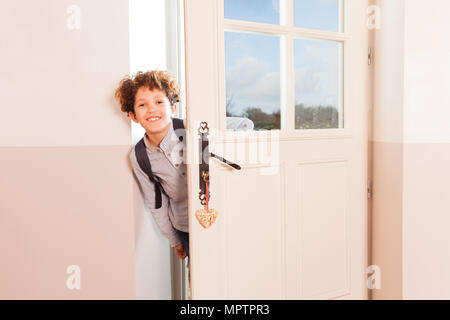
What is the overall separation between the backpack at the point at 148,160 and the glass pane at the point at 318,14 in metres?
0.68

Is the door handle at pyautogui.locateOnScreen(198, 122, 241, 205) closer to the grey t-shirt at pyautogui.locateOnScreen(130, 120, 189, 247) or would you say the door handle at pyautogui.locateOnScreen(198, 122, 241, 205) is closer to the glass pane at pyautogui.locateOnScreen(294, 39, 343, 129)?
the grey t-shirt at pyautogui.locateOnScreen(130, 120, 189, 247)

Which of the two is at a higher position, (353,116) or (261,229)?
(353,116)

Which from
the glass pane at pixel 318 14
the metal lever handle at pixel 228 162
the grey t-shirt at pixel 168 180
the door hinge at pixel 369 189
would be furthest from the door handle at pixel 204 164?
the door hinge at pixel 369 189

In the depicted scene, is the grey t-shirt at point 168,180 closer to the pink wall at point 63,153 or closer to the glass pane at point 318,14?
the pink wall at point 63,153

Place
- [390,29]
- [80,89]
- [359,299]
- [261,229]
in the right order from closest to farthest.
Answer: [80,89]
[261,229]
[390,29]
[359,299]

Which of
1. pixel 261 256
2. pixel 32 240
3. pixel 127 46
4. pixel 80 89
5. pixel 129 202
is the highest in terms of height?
pixel 127 46

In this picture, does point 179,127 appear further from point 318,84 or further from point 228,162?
point 318,84

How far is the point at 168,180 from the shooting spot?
1.54m

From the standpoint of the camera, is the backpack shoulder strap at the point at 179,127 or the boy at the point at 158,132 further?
the backpack shoulder strap at the point at 179,127

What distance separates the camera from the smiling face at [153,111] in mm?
1436

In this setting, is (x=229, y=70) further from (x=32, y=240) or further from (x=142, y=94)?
(x=32, y=240)

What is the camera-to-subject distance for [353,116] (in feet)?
5.39
